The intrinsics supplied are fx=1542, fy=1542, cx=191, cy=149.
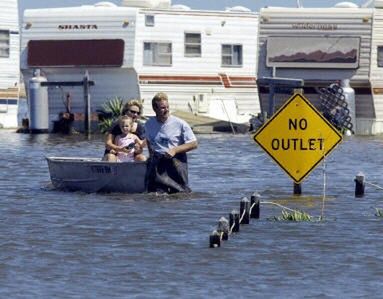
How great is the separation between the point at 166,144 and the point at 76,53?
22.2m

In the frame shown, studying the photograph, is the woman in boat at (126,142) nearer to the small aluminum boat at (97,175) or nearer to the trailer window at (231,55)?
the small aluminum boat at (97,175)

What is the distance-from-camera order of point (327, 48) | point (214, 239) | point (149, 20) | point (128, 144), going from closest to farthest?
point (214, 239) → point (128, 144) → point (327, 48) → point (149, 20)

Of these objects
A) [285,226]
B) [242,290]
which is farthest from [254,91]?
[242,290]

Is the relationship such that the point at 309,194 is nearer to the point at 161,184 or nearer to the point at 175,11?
the point at 161,184

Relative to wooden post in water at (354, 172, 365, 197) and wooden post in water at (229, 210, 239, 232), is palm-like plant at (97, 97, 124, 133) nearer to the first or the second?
wooden post in water at (354, 172, 365, 197)

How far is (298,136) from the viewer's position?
20625 millimetres

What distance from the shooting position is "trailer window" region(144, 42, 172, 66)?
43156 millimetres

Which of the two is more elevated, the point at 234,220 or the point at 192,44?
the point at 192,44

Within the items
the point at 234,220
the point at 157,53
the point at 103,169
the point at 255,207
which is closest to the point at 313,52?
the point at 157,53

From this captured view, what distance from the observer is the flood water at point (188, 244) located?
13867 millimetres

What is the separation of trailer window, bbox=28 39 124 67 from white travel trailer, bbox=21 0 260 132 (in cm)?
3

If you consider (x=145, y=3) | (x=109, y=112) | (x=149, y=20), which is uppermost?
(x=145, y=3)

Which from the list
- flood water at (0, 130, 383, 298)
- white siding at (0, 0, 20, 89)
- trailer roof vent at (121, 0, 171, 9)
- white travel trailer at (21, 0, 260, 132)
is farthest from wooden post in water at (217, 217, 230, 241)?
white siding at (0, 0, 20, 89)

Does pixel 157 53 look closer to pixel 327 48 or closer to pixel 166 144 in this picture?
pixel 327 48
